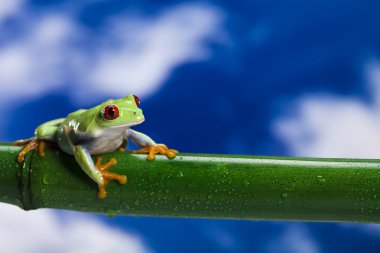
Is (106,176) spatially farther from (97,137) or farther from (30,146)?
(30,146)

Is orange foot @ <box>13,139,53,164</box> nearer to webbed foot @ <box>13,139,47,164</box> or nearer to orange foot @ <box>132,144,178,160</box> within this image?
webbed foot @ <box>13,139,47,164</box>

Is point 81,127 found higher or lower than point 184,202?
higher

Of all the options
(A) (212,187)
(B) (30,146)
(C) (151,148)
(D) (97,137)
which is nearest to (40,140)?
(B) (30,146)

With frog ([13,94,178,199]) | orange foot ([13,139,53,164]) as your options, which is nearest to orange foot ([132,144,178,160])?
frog ([13,94,178,199])

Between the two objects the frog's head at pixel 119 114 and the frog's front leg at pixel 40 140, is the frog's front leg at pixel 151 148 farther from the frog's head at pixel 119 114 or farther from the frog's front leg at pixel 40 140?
the frog's front leg at pixel 40 140

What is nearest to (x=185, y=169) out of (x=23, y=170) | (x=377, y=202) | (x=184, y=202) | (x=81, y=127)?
(x=184, y=202)

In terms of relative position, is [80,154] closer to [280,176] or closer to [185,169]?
[185,169]
